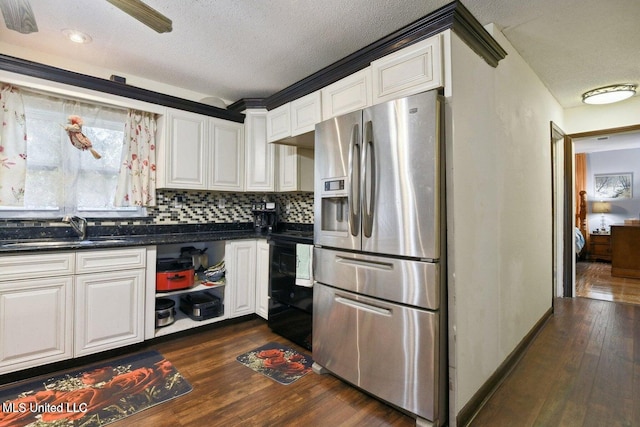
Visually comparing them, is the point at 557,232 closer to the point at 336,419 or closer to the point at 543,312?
the point at 543,312

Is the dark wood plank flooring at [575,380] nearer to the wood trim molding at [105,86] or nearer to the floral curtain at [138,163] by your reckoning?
the floral curtain at [138,163]

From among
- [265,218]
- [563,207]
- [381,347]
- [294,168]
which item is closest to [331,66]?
[294,168]

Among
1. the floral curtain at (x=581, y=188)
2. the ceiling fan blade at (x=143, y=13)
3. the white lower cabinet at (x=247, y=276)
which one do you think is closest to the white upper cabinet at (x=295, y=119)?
the white lower cabinet at (x=247, y=276)

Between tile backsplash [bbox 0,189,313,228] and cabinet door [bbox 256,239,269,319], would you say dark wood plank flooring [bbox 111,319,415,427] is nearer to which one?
cabinet door [bbox 256,239,269,319]

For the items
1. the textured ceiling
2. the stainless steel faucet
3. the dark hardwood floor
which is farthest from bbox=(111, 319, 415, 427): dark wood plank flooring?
the textured ceiling

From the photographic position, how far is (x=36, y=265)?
2.07 m

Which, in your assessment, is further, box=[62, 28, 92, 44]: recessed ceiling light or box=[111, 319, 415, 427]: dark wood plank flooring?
box=[62, 28, 92, 44]: recessed ceiling light

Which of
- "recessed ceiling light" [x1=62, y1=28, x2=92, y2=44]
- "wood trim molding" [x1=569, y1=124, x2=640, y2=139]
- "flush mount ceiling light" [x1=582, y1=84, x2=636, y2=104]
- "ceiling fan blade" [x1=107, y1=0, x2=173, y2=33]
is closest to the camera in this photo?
"ceiling fan blade" [x1=107, y1=0, x2=173, y2=33]

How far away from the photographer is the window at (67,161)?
8.07 ft

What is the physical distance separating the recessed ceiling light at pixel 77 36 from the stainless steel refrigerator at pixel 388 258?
1.94 m

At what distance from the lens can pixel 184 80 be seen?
3076 millimetres

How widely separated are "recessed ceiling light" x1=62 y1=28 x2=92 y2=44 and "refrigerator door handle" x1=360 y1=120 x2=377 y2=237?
2.23 m

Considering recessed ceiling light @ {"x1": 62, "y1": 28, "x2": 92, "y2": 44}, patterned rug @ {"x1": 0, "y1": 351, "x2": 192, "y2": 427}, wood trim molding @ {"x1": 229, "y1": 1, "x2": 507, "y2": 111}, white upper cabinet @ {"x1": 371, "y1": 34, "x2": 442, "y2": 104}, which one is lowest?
patterned rug @ {"x1": 0, "y1": 351, "x2": 192, "y2": 427}

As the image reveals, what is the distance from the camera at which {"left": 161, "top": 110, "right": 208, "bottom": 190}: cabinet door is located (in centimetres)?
294
